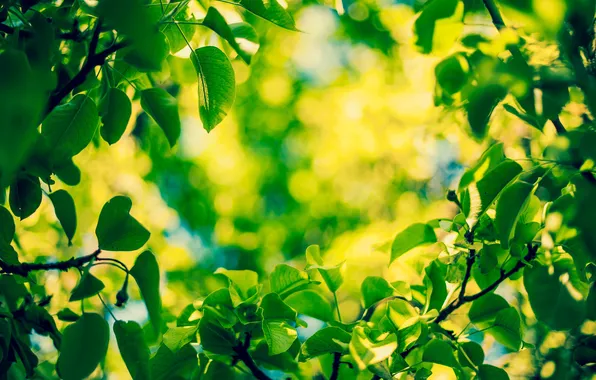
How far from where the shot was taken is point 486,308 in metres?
0.97

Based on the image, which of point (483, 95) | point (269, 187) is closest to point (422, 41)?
point (483, 95)

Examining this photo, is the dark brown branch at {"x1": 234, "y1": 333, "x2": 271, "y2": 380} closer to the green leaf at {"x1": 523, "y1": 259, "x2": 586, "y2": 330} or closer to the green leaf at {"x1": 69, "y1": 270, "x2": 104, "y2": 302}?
the green leaf at {"x1": 69, "y1": 270, "x2": 104, "y2": 302}

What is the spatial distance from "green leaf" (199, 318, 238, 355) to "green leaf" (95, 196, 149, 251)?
178 mm

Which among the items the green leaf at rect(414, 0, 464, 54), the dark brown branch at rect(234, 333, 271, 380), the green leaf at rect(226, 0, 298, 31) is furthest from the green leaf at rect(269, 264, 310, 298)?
the green leaf at rect(414, 0, 464, 54)

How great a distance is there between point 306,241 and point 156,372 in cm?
324

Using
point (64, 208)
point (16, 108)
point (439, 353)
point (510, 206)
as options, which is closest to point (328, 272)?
point (439, 353)

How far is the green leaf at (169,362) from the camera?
2.93ft

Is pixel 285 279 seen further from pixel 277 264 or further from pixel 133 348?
pixel 133 348

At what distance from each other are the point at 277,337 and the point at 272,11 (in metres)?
0.52

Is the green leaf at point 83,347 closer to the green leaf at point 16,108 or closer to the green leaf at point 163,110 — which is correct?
the green leaf at point 163,110

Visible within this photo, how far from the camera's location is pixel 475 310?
97cm

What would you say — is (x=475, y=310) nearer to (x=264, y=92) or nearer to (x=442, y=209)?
(x=442, y=209)

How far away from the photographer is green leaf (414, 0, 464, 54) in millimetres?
1025

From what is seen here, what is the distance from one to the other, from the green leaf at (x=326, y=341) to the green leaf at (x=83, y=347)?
0.32 metres
